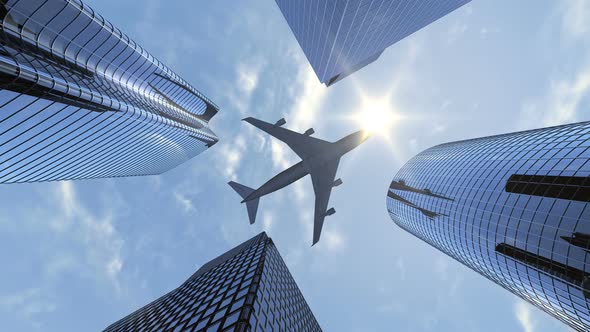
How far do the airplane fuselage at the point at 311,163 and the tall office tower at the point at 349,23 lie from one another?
3276 centimetres

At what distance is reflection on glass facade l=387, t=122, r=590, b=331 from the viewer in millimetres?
34906

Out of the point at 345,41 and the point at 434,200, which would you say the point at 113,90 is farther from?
the point at 434,200

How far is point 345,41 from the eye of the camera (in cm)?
7100

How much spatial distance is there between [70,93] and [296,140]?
86.2 ft

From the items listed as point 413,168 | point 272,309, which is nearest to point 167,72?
point 272,309

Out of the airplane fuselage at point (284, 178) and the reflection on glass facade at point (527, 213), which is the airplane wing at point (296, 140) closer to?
the airplane fuselage at point (284, 178)

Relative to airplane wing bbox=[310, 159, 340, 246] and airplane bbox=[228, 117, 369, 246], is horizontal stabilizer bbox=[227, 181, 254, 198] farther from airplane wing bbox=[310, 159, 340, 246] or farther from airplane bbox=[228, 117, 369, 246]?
airplane wing bbox=[310, 159, 340, 246]

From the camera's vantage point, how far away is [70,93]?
27.1 metres

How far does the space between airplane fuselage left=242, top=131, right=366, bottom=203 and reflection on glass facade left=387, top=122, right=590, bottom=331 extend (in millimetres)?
28702

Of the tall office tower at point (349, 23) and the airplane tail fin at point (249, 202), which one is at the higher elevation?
the tall office tower at point (349, 23)

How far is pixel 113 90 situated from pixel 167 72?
76.1ft

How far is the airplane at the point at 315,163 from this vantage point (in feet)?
124

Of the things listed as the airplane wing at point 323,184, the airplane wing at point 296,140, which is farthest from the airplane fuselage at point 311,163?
the airplane wing at point 323,184

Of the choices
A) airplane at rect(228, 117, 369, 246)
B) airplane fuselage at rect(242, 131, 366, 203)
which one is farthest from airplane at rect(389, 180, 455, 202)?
airplane fuselage at rect(242, 131, 366, 203)
